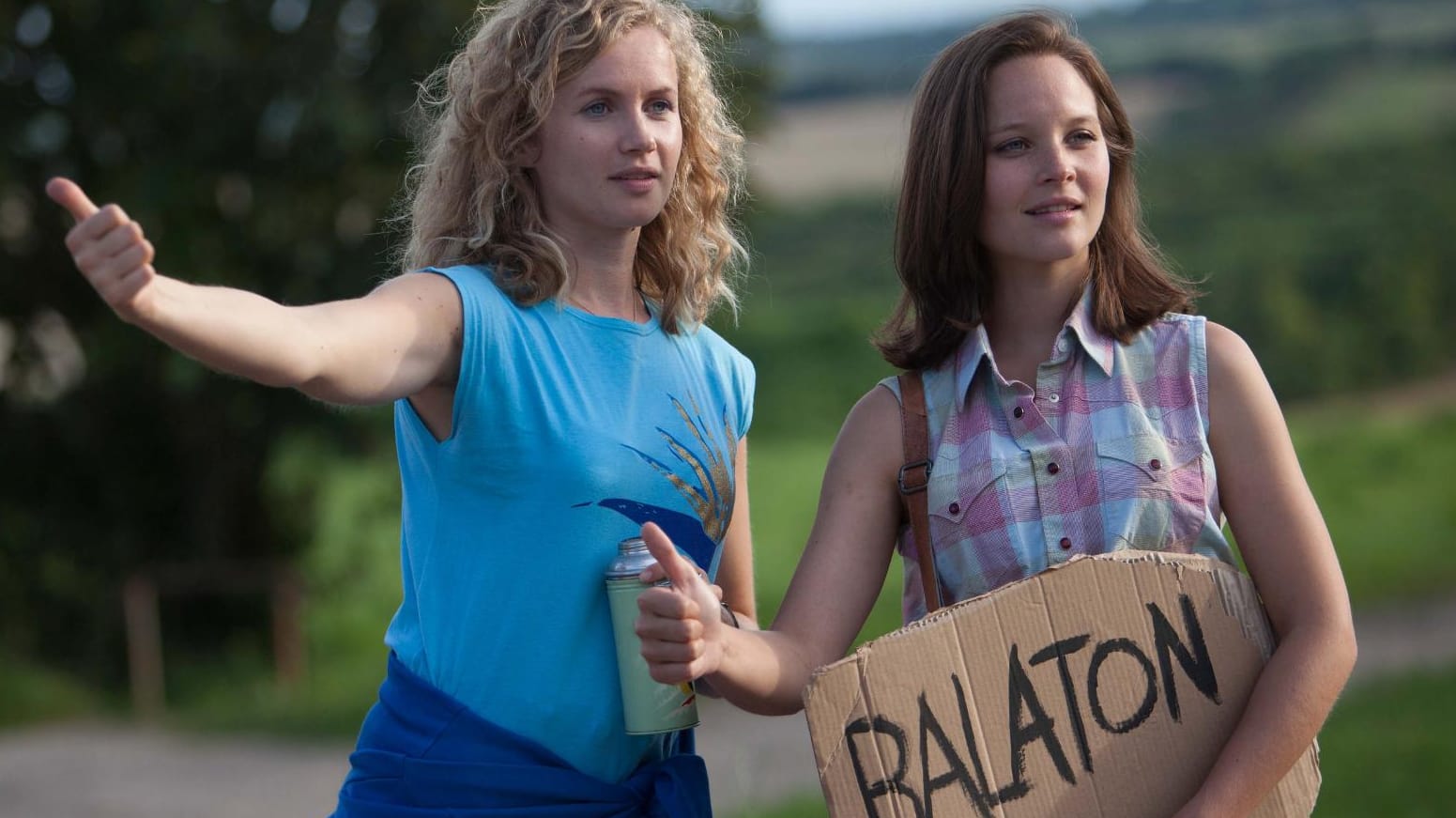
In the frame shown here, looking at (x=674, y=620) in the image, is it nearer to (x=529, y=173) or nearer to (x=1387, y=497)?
(x=529, y=173)

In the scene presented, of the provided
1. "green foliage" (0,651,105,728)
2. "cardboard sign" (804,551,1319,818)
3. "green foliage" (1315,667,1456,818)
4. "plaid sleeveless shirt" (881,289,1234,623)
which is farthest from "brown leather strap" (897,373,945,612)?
"green foliage" (0,651,105,728)

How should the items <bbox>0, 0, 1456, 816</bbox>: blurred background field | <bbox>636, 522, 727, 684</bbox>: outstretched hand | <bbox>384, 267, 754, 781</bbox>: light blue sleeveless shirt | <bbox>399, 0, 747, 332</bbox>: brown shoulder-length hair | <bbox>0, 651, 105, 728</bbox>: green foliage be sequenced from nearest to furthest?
<bbox>636, 522, 727, 684</bbox>: outstretched hand < <bbox>384, 267, 754, 781</bbox>: light blue sleeveless shirt < <bbox>399, 0, 747, 332</bbox>: brown shoulder-length hair < <bbox>0, 0, 1456, 816</bbox>: blurred background field < <bbox>0, 651, 105, 728</bbox>: green foliage

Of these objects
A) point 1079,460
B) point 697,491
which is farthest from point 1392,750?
point 697,491

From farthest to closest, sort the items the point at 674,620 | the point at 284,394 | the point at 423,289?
1. the point at 284,394
2. the point at 423,289
3. the point at 674,620

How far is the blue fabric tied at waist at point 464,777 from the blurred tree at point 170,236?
544 cm

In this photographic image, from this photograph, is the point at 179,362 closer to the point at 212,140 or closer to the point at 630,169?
the point at 212,140

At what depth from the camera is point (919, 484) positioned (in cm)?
247

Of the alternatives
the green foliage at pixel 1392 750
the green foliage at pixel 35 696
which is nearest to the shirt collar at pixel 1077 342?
the green foliage at pixel 1392 750

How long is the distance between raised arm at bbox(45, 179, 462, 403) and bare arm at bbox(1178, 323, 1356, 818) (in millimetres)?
1099

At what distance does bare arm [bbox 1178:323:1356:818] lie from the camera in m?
2.27

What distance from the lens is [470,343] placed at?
234cm

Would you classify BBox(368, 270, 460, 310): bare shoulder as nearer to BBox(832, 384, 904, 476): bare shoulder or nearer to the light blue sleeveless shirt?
the light blue sleeveless shirt

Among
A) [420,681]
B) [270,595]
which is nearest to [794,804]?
[420,681]

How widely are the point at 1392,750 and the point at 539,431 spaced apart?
622 cm
